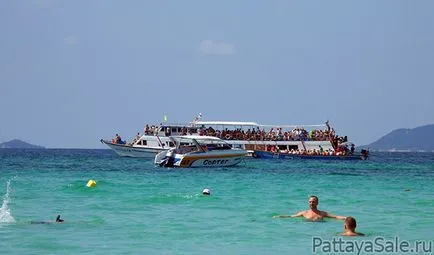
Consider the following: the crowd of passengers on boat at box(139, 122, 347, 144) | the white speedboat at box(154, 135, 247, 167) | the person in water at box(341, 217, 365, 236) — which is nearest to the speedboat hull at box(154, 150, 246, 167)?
the white speedboat at box(154, 135, 247, 167)

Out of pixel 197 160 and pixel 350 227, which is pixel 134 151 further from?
pixel 350 227

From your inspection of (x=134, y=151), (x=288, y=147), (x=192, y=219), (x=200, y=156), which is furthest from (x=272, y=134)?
(x=192, y=219)

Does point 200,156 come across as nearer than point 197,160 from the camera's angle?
No

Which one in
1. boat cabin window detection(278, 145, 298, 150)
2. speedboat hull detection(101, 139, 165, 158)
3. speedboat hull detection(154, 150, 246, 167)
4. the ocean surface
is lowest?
the ocean surface

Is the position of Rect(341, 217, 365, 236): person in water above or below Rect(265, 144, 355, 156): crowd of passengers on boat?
below

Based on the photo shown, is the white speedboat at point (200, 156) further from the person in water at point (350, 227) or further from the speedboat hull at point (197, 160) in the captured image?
the person in water at point (350, 227)

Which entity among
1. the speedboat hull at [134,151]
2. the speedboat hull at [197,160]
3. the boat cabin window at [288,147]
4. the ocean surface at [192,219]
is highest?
the boat cabin window at [288,147]

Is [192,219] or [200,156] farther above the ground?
[200,156]

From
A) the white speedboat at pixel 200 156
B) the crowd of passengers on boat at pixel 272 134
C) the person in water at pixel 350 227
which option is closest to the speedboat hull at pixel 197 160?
the white speedboat at pixel 200 156

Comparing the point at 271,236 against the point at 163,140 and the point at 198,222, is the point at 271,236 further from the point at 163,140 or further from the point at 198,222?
the point at 163,140

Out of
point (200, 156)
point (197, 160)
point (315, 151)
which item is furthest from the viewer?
point (315, 151)

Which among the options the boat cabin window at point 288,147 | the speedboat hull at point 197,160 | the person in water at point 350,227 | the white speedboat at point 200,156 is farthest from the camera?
the boat cabin window at point 288,147

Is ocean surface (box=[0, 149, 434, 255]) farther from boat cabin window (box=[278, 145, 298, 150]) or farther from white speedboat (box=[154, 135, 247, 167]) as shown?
boat cabin window (box=[278, 145, 298, 150])

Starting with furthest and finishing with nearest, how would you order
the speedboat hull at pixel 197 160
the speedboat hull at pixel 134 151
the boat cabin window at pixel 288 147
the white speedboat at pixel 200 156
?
1. the boat cabin window at pixel 288 147
2. the speedboat hull at pixel 134 151
3. the white speedboat at pixel 200 156
4. the speedboat hull at pixel 197 160
